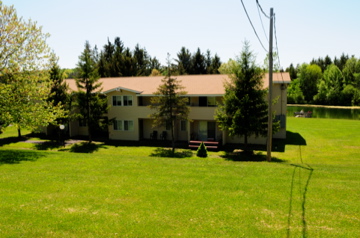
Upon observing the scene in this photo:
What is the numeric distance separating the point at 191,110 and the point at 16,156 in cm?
1462

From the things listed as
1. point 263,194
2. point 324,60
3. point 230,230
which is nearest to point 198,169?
point 263,194

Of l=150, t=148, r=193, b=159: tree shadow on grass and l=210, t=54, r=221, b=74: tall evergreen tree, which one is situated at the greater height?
l=210, t=54, r=221, b=74: tall evergreen tree

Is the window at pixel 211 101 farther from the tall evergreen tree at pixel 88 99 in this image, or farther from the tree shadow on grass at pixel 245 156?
the tall evergreen tree at pixel 88 99

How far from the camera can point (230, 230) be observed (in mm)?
7422

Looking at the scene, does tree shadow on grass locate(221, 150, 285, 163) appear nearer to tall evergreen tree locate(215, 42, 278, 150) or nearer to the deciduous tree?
tall evergreen tree locate(215, 42, 278, 150)

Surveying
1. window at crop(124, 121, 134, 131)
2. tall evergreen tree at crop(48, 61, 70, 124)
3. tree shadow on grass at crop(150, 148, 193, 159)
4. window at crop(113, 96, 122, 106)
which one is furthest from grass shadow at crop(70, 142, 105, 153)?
tree shadow on grass at crop(150, 148, 193, 159)

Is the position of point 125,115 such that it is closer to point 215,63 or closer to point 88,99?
point 88,99

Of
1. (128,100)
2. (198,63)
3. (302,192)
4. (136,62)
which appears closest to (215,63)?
(198,63)

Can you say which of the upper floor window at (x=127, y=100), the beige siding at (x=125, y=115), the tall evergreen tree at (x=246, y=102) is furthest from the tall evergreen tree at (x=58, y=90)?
the tall evergreen tree at (x=246, y=102)

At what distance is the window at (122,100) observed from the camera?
2872 centimetres

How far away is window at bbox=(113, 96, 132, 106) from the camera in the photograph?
94.2 feet

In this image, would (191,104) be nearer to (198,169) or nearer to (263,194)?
(198,169)

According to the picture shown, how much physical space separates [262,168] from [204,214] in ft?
22.7

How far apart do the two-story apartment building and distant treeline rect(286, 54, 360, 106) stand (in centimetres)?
6394
